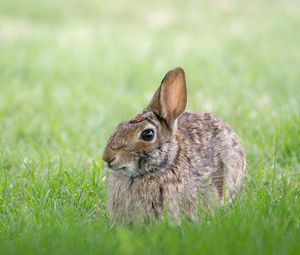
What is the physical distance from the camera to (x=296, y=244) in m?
3.71

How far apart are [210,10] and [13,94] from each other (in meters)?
8.85

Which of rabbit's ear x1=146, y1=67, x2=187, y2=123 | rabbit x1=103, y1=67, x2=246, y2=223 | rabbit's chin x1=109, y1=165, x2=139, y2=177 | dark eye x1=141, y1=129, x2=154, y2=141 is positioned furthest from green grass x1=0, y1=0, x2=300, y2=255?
rabbit's ear x1=146, y1=67, x2=187, y2=123

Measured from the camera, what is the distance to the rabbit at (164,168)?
4.15 meters

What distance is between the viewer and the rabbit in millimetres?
4152

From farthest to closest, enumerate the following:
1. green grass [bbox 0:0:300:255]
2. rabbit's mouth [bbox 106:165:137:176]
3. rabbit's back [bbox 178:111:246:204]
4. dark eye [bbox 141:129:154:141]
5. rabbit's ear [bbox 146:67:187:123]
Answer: rabbit's back [bbox 178:111:246:204]
rabbit's ear [bbox 146:67:187:123]
dark eye [bbox 141:129:154:141]
rabbit's mouth [bbox 106:165:137:176]
green grass [bbox 0:0:300:255]

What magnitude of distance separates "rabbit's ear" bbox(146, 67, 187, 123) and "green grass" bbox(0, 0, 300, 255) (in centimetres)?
73

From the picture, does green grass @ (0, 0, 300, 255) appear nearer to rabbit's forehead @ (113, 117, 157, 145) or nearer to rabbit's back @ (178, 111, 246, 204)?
rabbit's back @ (178, 111, 246, 204)

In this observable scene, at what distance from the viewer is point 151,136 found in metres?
4.21

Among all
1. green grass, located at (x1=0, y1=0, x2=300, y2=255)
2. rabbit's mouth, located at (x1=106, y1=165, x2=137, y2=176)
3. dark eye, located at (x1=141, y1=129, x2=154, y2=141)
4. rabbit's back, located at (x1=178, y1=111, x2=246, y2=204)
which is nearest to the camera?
green grass, located at (x1=0, y1=0, x2=300, y2=255)

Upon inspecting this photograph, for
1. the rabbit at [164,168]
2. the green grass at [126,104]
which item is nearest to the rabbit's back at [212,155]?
the rabbit at [164,168]

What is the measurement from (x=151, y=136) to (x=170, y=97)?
0.34 meters

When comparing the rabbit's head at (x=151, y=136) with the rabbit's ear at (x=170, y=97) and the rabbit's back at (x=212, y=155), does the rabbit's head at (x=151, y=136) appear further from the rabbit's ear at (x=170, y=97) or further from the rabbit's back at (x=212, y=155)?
the rabbit's back at (x=212, y=155)

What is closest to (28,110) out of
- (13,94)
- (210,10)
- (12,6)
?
(13,94)

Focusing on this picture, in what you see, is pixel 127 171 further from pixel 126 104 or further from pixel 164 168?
pixel 126 104
